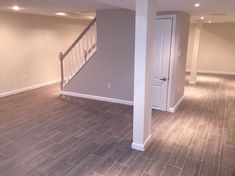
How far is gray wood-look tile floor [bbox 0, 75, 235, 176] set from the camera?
9.48ft

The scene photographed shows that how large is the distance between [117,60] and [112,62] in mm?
158

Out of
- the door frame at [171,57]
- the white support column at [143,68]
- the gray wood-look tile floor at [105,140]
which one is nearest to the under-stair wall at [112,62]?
the gray wood-look tile floor at [105,140]

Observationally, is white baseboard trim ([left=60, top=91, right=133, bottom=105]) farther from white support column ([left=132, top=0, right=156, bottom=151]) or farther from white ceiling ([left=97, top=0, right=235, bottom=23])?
white ceiling ([left=97, top=0, right=235, bottom=23])

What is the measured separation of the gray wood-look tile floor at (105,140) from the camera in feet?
9.48

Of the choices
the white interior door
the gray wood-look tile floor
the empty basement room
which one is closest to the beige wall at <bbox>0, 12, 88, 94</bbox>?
the empty basement room

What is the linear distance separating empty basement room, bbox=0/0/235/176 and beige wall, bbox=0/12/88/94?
0.10 feet

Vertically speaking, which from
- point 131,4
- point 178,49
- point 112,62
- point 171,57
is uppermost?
point 131,4

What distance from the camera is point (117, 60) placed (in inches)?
217

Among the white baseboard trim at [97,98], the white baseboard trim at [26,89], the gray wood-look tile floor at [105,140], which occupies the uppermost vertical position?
the white baseboard trim at [26,89]

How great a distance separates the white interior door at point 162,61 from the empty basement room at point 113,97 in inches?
0.9

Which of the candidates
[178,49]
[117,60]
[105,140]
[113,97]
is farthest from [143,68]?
[113,97]

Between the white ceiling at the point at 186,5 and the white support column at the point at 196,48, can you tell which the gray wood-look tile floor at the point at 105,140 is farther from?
the white support column at the point at 196,48

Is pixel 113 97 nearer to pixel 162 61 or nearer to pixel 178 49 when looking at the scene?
pixel 162 61

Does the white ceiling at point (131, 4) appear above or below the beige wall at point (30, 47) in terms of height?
above
